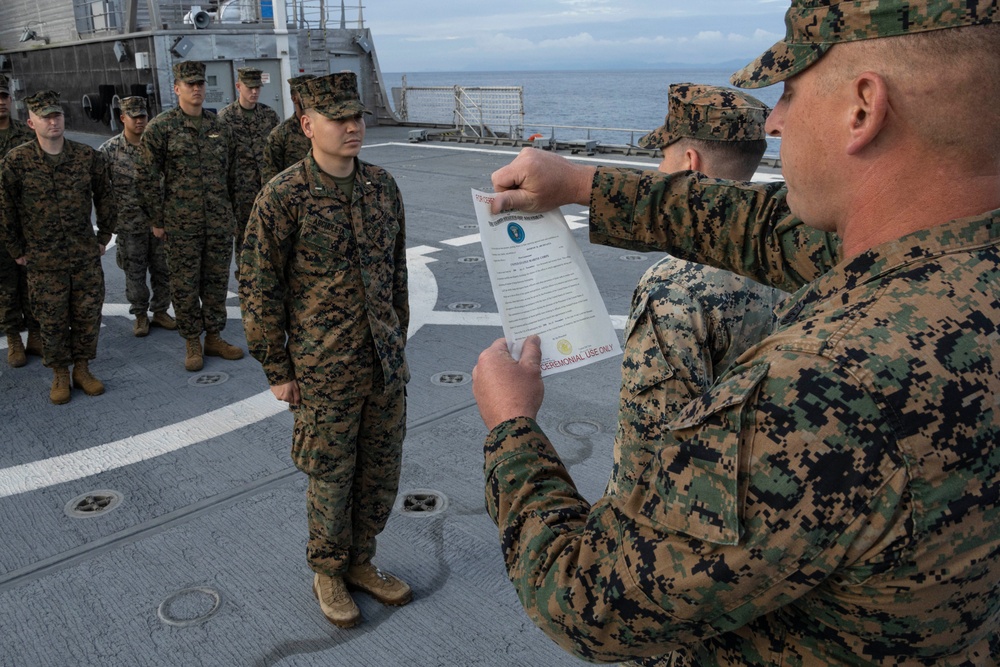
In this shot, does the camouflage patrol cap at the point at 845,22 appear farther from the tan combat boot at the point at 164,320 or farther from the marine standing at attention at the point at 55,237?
the tan combat boot at the point at 164,320

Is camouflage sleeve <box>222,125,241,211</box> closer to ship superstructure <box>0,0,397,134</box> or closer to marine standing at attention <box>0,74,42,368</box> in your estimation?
marine standing at attention <box>0,74,42,368</box>

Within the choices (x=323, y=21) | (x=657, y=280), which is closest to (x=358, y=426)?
(x=657, y=280)

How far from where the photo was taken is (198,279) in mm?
6113

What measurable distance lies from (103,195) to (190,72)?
1186 mm

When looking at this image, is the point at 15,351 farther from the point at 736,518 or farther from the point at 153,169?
the point at 736,518

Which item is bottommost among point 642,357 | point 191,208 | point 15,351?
point 15,351

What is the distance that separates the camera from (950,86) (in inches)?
39.9

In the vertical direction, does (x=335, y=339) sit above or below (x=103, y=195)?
below

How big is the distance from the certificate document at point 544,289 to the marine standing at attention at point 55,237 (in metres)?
4.70

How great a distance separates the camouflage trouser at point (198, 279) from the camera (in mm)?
5938

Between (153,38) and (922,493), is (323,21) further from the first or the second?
(922,493)

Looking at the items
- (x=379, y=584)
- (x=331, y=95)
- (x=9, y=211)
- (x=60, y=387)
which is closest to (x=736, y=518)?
(x=379, y=584)

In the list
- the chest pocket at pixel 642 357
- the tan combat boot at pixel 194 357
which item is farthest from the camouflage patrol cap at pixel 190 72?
the chest pocket at pixel 642 357

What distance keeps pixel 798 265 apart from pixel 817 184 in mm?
557
